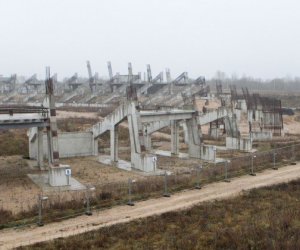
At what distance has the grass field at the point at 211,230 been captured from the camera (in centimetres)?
1378

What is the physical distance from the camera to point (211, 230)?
606 inches

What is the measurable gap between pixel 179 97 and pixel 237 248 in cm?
6434

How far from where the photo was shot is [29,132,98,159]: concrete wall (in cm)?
3675

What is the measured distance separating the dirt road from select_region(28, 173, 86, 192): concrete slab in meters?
6.26

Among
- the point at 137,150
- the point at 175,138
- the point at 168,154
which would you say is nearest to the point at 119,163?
the point at 137,150

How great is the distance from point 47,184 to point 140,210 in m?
9.17

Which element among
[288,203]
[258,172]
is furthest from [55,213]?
[258,172]

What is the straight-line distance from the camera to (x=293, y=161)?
29.9 meters

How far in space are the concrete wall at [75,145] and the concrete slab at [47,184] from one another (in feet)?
Answer: 26.1

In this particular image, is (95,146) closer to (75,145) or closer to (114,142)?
(75,145)

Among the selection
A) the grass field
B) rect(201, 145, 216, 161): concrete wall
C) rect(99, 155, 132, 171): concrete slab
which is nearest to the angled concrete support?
rect(99, 155, 132, 171): concrete slab

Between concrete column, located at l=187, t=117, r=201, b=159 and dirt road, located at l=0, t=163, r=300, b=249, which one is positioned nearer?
dirt road, located at l=0, t=163, r=300, b=249

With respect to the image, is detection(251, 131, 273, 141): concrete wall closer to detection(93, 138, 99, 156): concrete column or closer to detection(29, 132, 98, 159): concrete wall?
detection(93, 138, 99, 156): concrete column

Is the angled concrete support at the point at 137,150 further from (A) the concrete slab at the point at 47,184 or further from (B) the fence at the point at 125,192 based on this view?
(A) the concrete slab at the point at 47,184
